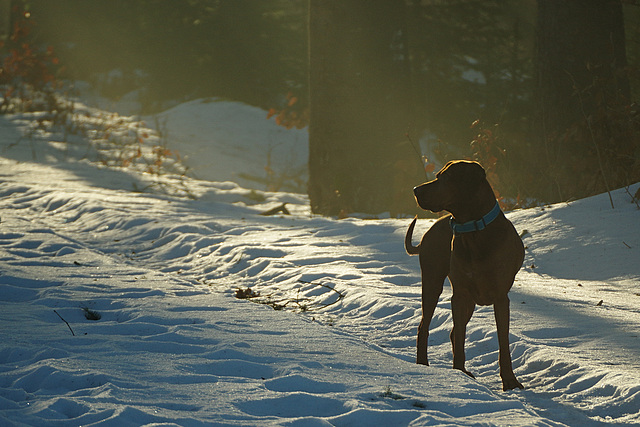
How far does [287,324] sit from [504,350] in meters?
1.70

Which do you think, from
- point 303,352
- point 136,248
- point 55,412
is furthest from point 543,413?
point 136,248

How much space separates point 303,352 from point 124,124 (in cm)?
1497

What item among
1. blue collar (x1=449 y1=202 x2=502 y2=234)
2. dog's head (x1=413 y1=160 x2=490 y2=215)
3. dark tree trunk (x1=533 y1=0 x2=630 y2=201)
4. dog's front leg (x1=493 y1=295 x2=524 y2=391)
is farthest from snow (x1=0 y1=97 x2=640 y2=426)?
dark tree trunk (x1=533 y1=0 x2=630 y2=201)

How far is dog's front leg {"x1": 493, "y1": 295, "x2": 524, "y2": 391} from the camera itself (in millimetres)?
3856

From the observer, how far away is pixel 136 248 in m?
8.12

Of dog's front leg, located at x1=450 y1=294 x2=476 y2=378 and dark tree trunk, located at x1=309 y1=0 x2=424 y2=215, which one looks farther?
dark tree trunk, located at x1=309 y1=0 x2=424 y2=215

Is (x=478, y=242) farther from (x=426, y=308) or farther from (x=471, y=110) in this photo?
(x=471, y=110)

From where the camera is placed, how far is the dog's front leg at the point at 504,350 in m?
3.86

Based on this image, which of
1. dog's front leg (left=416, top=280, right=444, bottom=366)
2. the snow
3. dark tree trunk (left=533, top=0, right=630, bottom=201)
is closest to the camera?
the snow

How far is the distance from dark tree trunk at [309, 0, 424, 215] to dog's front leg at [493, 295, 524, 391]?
6.37 metres

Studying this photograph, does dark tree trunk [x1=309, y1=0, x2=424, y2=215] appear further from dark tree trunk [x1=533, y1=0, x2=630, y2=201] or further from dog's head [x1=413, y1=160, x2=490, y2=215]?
dog's head [x1=413, y1=160, x2=490, y2=215]

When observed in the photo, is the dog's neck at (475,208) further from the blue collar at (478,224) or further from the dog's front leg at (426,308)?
the dog's front leg at (426,308)

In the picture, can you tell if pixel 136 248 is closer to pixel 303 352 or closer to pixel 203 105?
pixel 303 352

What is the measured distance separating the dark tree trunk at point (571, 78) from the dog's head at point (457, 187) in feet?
17.5
